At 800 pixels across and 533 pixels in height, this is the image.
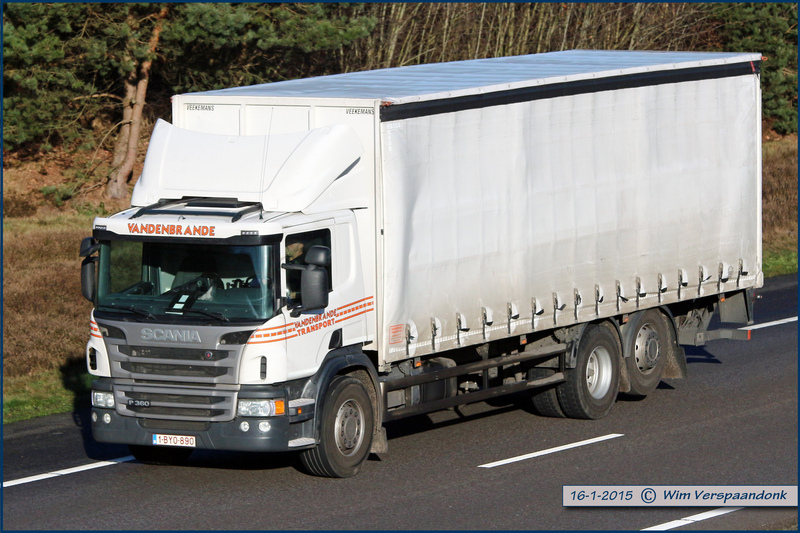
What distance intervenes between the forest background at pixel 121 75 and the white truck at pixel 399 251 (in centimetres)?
520

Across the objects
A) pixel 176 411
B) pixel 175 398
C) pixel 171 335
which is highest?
pixel 171 335

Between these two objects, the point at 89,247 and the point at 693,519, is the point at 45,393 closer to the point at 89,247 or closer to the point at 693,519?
the point at 89,247

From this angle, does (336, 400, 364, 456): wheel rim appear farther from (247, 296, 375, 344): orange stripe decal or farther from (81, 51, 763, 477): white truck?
(247, 296, 375, 344): orange stripe decal

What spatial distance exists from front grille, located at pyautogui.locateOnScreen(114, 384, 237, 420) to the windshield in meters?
0.63

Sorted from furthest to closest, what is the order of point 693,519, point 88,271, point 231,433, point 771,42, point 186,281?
point 771,42
point 88,271
point 186,281
point 231,433
point 693,519

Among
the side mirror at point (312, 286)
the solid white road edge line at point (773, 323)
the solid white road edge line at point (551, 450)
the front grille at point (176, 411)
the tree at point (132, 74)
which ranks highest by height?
the tree at point (132, 74)

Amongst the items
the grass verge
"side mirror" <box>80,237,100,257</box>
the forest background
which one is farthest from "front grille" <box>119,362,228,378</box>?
the forest background

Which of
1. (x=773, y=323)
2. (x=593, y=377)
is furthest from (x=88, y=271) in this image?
(x=773, y=323)

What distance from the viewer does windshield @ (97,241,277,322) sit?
10.5 m

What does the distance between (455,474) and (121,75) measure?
61.3 feet

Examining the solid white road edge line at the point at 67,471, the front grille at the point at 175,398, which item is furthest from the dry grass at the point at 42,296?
the front grille at the point at 175,398

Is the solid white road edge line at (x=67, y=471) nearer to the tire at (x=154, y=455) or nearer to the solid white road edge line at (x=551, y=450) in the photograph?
the tire at (x=154, y=455)

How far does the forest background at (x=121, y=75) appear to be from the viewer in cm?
2022

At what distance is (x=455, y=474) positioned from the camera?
454 inches
